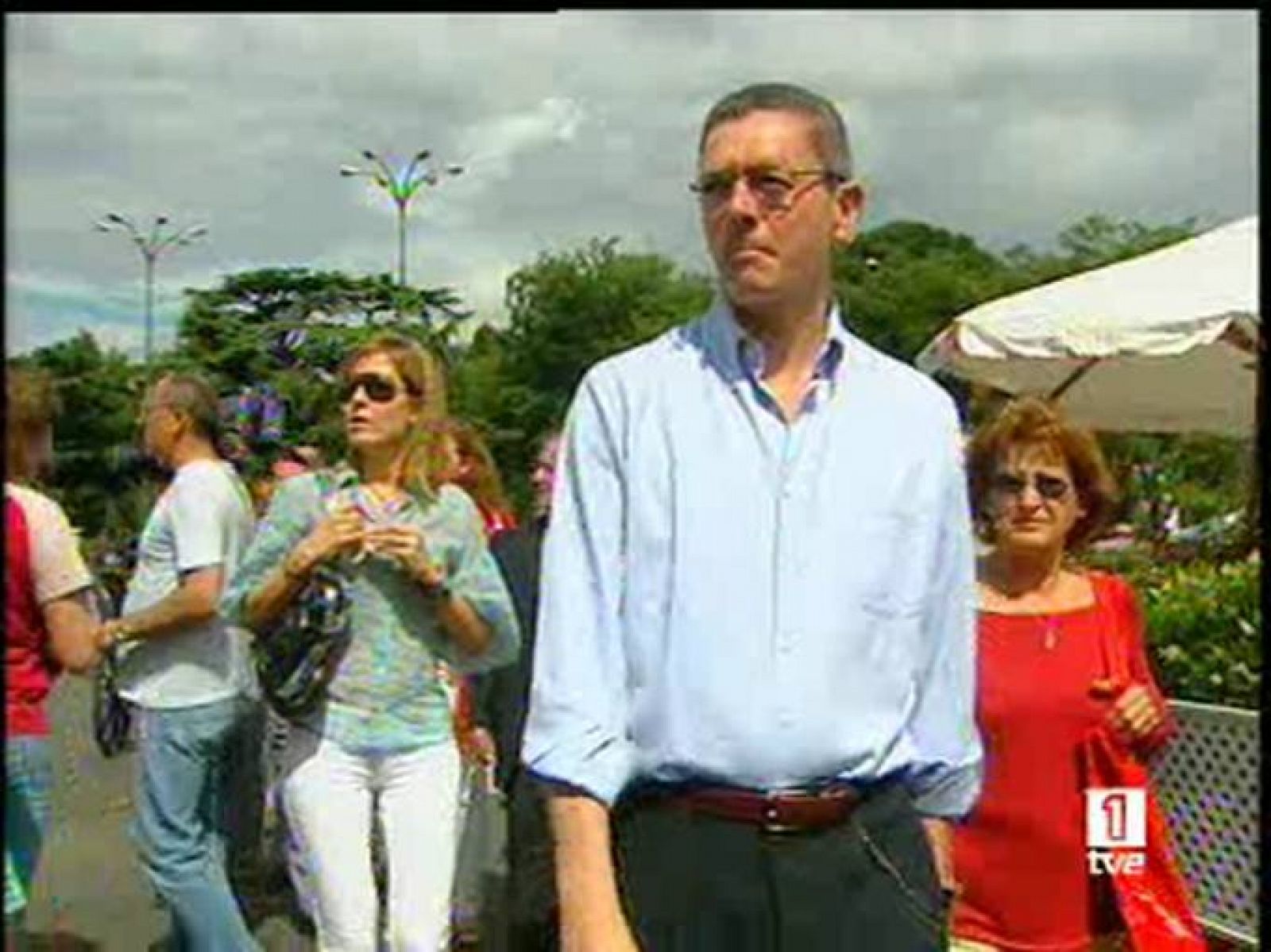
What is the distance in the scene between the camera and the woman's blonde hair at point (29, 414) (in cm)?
334

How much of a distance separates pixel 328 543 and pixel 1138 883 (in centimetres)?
194

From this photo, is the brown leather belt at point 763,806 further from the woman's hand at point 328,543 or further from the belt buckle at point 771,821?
the woman's hand at point 328,543

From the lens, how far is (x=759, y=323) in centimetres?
248

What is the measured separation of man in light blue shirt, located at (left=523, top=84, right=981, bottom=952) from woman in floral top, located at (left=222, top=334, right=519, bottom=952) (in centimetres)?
237

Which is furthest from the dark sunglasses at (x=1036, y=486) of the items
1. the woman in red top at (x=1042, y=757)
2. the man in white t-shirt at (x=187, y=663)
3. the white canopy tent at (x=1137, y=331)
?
the white canopy tent at (x=1137, y=331)

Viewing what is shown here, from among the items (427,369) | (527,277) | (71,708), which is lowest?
(71,708)

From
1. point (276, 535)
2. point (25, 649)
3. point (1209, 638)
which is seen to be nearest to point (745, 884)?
point (25, 649)

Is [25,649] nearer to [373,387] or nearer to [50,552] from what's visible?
[50,552]

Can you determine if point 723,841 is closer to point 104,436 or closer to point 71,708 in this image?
point 104,436

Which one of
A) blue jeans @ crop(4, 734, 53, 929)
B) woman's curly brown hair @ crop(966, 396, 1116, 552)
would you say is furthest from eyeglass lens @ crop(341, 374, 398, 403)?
woman's curly brown hair @ crop(966, 396, 1116, 552)

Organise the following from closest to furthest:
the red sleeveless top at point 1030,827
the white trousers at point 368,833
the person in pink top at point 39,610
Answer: the red sleeveless top at point 1030,827, the person in pink top at point 39,610, the white trousers at point 368,833

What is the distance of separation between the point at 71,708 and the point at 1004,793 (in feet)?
14.7

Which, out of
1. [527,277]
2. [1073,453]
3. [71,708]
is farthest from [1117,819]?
[527,277]

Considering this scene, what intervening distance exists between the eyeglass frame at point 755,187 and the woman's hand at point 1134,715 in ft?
5.53
